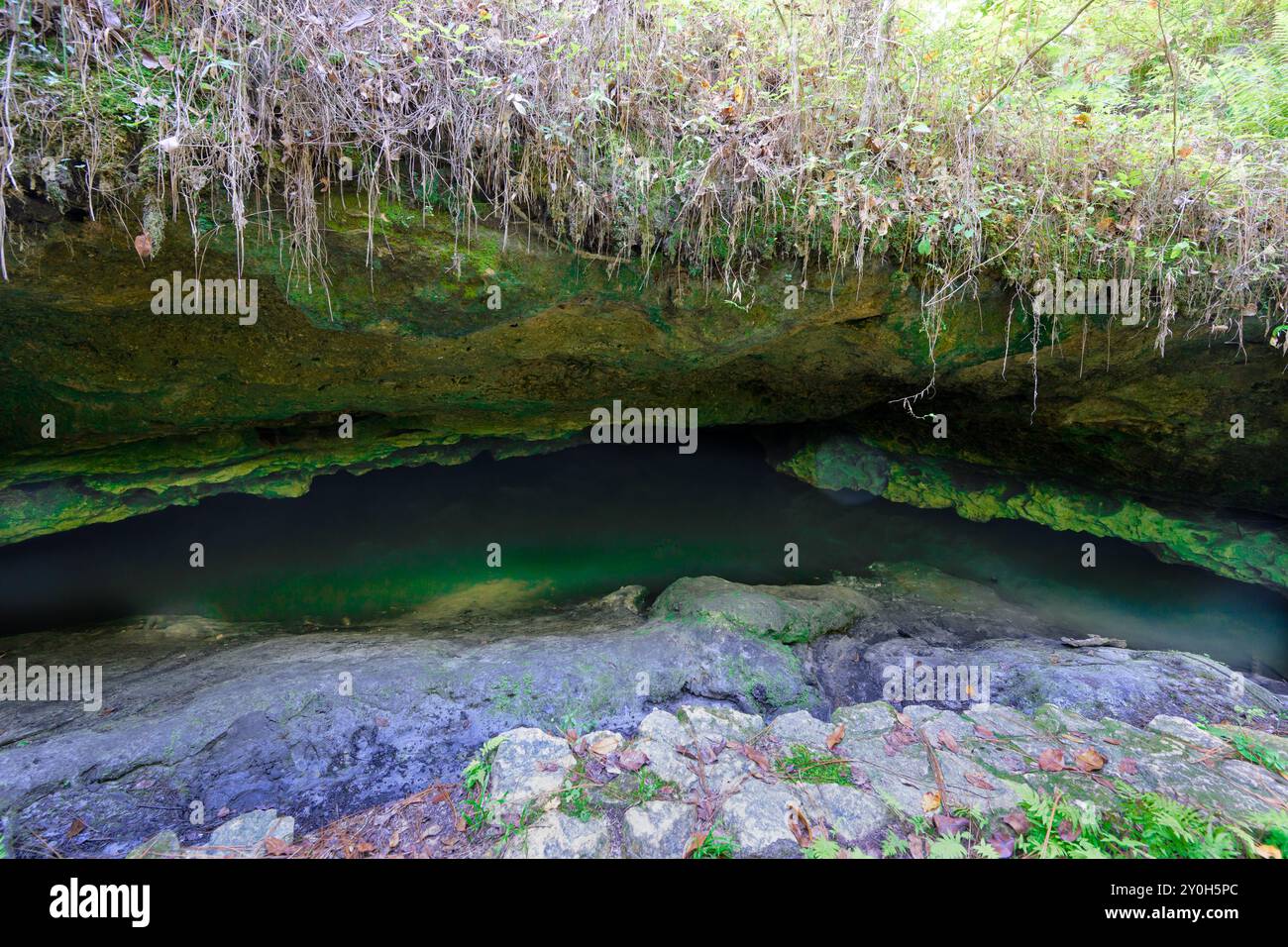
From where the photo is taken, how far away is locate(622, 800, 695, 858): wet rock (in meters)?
1.97

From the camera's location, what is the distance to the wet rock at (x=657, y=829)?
1.97 metres

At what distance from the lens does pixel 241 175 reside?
268cm

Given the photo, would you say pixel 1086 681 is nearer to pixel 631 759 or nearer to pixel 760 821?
pixel 760 821

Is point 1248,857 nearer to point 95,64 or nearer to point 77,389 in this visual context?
point 95,64

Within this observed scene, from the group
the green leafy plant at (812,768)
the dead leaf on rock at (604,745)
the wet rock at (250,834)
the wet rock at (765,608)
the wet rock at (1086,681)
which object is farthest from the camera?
the wet rock at (765,608)

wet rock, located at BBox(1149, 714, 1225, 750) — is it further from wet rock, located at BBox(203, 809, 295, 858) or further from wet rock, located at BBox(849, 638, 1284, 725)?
wet rock, located at BBox(203, 809, 295, 858)

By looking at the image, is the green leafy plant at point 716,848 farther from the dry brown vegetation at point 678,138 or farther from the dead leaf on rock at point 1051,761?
the dry brown vegetation at point 678,138

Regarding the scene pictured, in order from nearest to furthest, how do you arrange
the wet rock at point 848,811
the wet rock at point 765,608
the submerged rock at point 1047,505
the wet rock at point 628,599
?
the wet rock at point 848,811 < the wet rock at point 765,608 < the wet rock at point 628,599 < the submerged rock at point 1047,505

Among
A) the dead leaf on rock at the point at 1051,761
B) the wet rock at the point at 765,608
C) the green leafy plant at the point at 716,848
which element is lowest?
the green leafy plant at the point at 716,848

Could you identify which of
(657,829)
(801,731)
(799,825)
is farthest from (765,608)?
(657,829)

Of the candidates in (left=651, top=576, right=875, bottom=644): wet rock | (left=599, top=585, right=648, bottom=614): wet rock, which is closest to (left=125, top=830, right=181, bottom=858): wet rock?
(left=651, top=576, right=875, bottom=644): wet rock

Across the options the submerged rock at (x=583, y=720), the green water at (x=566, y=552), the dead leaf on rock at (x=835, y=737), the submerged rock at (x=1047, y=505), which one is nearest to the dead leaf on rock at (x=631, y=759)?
the submerged rock at (x=583, y=720)

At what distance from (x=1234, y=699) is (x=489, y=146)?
5650 mm
